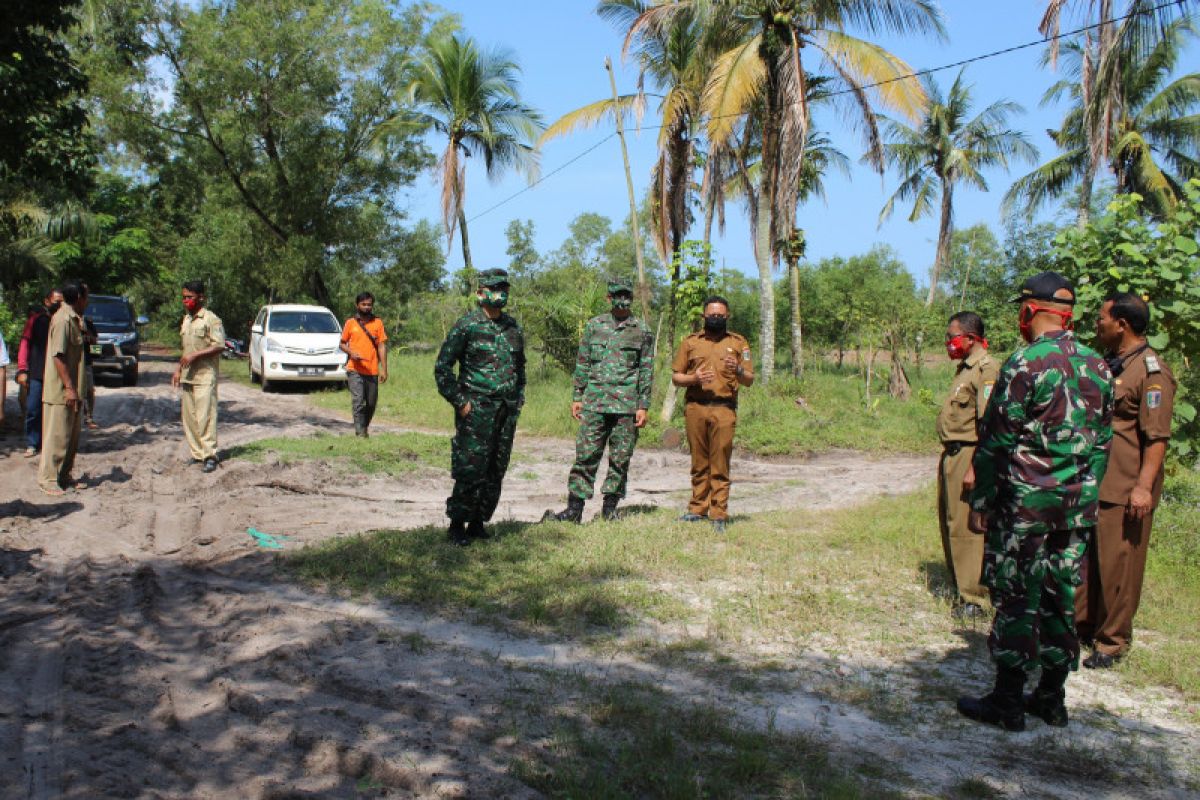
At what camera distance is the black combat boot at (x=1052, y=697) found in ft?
13.0

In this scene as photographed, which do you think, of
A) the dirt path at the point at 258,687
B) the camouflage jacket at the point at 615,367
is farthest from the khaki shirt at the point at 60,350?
the camouflage jacket at the point at 615,367

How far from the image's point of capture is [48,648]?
14.8ft

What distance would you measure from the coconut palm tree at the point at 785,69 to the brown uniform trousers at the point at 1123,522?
10753 millimetres

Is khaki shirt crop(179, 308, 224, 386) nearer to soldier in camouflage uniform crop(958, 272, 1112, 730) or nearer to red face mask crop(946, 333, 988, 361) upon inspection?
red face mask crop(946, 333, 988, 361)

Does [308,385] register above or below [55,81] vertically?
below

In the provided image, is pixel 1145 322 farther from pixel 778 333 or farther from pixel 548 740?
pixel 778 333

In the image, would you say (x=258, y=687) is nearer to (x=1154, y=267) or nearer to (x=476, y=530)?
(x=476, y=530)

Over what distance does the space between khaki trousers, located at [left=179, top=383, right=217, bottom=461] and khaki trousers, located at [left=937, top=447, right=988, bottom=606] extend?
701 centimetres

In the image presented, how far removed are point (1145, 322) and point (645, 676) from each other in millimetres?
3191

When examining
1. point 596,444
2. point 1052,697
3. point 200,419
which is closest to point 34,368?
point 200,419

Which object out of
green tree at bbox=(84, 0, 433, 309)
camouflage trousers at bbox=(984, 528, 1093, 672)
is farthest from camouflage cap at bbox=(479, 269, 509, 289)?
green tree at bbox=(84, 0, 433, 309)

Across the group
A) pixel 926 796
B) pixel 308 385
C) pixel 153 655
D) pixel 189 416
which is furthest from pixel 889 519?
pixel 308 385

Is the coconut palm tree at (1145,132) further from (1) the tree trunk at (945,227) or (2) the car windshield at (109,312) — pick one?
(2) the car windshield at (109,312)

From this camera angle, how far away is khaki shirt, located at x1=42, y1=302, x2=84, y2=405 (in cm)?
799
